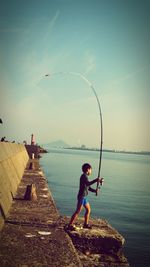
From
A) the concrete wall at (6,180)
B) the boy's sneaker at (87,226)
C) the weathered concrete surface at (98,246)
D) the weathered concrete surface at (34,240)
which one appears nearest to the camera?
the weathered concrete surface at (34,240)

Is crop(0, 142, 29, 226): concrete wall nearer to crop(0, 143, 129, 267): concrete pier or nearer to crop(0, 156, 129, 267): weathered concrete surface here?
crop(0, 143, 129, 267): concrete pier

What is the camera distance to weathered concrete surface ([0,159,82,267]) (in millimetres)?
3766

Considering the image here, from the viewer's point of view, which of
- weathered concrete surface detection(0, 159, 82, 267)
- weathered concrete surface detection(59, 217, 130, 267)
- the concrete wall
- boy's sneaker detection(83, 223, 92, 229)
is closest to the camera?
weathered concrete surface detection(0, 159, 82, 267)

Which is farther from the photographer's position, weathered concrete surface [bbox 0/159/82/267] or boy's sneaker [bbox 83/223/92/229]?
boy's sneaker [bbox 83/223/92/229]

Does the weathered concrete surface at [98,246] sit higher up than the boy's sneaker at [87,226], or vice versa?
the boy's sneaker at [87,226]

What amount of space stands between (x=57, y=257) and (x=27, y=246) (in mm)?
519

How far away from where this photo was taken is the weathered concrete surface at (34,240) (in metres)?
3.77

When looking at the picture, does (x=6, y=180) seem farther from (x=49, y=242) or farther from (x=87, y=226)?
(x=49, y=242)

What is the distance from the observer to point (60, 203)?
19359mm

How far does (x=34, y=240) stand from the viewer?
15.0ft

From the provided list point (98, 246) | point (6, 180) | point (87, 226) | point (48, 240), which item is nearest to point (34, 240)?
point (48, 240)

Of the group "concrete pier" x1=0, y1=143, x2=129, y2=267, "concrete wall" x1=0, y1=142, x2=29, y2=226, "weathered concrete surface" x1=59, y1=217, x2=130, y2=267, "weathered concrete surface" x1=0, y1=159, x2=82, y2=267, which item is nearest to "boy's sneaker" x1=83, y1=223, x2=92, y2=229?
"concrete pier" x1=0, y1=143, x2=129, y2=267

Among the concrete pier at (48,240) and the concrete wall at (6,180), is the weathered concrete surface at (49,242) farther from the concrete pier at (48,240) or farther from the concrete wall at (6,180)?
the concrete wall at (6,180)

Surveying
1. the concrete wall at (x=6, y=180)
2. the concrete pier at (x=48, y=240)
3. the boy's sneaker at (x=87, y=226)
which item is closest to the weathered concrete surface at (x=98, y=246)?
the concrete pier at (x=48, y=240)
